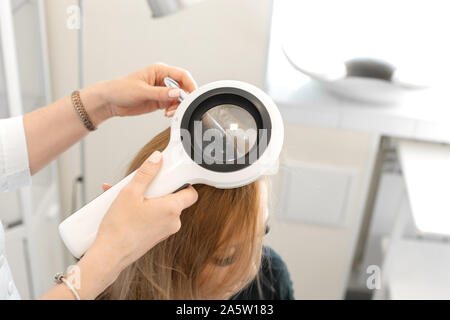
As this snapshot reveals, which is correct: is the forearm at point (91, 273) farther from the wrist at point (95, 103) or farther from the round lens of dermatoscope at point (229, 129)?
the wrist at point (95, 103)

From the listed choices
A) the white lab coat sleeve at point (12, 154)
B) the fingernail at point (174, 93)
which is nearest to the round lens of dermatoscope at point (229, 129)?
the fingernail at point (174, 93)

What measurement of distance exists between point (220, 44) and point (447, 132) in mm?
615

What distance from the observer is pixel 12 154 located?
0.68 meters

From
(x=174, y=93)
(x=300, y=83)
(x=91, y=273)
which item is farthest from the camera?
(x=300, y=83)

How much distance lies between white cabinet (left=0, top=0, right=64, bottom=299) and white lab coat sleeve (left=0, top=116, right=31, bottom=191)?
31cm

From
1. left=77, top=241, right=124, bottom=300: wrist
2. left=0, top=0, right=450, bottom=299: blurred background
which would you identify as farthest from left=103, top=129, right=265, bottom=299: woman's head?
left=0, top=0, right=450, bottom=299: blurred background

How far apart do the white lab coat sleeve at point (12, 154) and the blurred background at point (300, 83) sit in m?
0.23

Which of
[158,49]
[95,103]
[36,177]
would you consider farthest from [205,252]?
[36,177]

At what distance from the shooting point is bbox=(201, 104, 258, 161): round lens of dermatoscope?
0.49 m

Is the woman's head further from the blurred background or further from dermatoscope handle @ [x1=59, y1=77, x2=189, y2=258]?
the blurred background

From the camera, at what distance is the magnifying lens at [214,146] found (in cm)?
47

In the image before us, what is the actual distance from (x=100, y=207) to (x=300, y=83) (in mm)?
777

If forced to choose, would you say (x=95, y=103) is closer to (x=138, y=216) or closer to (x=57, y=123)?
(x=57, y=123)

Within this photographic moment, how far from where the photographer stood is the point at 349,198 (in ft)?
4.02
